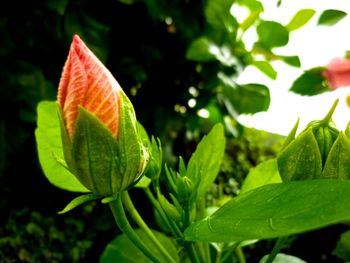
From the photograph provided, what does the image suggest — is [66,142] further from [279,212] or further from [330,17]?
[330,17]

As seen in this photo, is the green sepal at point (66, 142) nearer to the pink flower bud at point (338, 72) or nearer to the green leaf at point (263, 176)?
the green leaf at point (263, 176)

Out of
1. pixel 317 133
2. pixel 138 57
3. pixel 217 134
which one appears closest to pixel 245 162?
pixel 138 57

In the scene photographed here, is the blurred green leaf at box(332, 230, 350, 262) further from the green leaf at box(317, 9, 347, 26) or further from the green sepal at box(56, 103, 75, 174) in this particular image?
the green sepal at box(56, 103, 75, 174)

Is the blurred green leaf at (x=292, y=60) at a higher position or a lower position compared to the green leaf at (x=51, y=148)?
higher

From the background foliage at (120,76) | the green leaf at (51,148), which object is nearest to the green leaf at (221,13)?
the background foliage at (120,76)

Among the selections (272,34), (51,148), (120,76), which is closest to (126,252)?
(51,148)

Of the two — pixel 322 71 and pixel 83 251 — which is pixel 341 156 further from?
pixel 83 251
